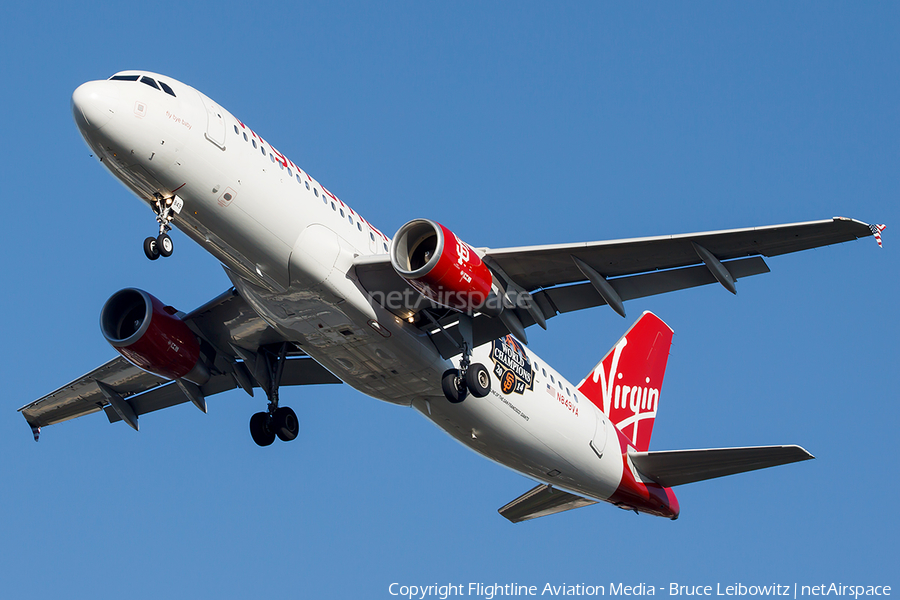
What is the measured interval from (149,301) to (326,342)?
4995 millimetres

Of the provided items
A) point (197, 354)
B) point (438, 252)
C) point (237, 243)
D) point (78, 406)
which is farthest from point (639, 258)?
point (78, 406)

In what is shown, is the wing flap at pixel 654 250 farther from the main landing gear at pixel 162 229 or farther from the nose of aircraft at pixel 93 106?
the nose of aircraft at pixel 93 106

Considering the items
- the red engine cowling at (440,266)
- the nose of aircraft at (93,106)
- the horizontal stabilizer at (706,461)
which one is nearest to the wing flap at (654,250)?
the red engine cowling at (440,266)

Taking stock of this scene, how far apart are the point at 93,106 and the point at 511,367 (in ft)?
36.3

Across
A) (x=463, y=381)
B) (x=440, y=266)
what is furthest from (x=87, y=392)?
(x=440, y=266)

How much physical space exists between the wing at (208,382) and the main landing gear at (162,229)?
4794 mm

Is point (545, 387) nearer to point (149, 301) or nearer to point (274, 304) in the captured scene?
point (274, 304)

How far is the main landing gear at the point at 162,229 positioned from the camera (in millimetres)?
18203

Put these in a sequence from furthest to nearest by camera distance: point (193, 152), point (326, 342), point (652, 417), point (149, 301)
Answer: point (652, 417), point (149, 301), point (326, 342), point (193, 152)

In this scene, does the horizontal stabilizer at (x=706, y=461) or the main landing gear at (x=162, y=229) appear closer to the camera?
the main landing gear at (x=162, y=229)

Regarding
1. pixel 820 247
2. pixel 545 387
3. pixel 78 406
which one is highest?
pixel 820 247

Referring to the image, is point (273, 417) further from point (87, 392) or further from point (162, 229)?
point (162, 229)

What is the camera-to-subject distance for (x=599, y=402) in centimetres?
2883

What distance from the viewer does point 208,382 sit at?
26.2 metres
